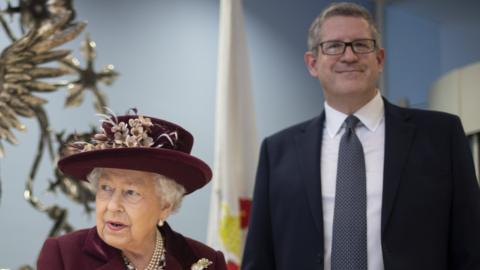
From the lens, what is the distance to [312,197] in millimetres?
2322

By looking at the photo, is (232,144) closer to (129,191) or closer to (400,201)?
(400,201)

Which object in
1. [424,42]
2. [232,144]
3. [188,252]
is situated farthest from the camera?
[424,42]

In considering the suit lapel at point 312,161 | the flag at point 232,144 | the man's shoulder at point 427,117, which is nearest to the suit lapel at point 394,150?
the man's shoulder at point 427,117

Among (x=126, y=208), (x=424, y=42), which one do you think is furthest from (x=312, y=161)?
(x=424, y=42)

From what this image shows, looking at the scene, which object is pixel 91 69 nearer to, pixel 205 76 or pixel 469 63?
pixel 205 76

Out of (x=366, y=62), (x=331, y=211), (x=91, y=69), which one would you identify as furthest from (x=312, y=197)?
(x=91, y=69)

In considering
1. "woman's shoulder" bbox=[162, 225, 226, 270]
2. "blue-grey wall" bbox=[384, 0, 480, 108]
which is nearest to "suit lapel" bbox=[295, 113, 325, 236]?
"woman's shoulder" bbox=[162, 225, 226, 270]

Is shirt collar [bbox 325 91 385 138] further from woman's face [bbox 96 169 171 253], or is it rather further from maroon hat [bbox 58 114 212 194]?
woman's face [bbox 96 169 171 253]

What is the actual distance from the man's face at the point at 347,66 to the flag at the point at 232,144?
50.9 inches

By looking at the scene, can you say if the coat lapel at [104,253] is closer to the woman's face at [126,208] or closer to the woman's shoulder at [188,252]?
the woman's face at [126,208]

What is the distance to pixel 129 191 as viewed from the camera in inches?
68.1

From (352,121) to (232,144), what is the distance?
1.37 metres

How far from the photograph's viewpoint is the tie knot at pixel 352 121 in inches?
94.0

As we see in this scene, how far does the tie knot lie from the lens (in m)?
2.39
